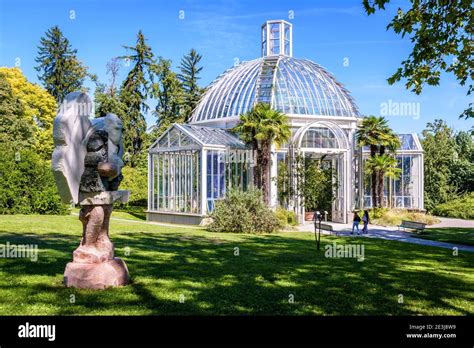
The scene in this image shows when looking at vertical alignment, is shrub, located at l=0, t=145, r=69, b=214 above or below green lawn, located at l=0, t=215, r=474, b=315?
above

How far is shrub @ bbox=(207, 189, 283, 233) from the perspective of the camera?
744 inches

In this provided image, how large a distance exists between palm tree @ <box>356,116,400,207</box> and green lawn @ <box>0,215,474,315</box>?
515 inches

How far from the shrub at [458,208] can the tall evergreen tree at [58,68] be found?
35193mm

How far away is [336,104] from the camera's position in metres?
28.1

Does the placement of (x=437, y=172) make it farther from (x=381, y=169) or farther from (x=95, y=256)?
(x=95, y=256)

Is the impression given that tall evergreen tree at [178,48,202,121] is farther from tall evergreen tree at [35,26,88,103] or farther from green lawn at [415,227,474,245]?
green lawn at [415,227,474,245]

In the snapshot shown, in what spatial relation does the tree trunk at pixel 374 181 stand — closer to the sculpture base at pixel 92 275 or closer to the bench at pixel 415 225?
the bench at pixel 415 225

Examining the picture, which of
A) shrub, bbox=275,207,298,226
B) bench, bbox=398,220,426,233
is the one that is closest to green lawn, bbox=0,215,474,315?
bench, bbox=398,220,426,233

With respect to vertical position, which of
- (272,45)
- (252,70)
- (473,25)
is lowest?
(473,25)

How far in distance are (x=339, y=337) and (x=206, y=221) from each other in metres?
17.6

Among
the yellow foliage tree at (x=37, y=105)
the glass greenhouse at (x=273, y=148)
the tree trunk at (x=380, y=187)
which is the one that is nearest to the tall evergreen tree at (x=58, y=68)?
the yellow foliage tree at (x=37, y=105)

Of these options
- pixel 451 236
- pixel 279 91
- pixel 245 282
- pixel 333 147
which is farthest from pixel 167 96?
pixel 245 282

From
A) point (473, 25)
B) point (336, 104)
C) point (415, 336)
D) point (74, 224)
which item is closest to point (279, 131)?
point (336, 104)

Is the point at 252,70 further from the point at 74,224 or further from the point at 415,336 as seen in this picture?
the point at 415,336
